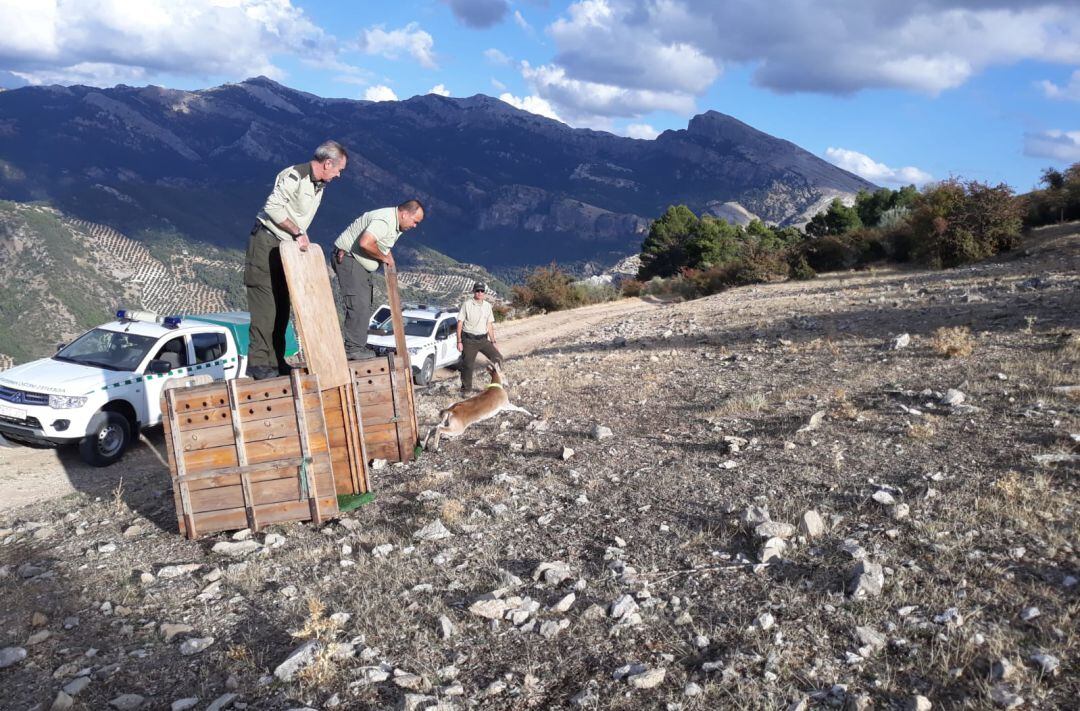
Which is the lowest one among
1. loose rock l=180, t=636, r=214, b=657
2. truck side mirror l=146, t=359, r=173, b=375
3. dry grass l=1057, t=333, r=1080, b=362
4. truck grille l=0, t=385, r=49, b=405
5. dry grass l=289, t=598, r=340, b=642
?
loose rock l=180, t=636, r=214, b=657

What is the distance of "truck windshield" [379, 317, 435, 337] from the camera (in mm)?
16984

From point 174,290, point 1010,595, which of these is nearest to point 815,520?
point 1010,595

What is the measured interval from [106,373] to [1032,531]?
10.1m

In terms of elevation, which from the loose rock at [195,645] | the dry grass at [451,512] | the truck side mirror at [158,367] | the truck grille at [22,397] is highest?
the truck side mirror at [158,367]

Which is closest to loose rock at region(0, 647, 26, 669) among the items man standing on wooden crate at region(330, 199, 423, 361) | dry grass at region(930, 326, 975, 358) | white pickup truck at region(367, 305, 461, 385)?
man standing on wooden crate at region(330, 199, 423, 361)

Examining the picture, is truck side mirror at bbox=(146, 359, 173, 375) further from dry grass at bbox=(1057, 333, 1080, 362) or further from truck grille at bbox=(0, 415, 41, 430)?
dry grass at bbox=(1057, 333, 1080, 362)

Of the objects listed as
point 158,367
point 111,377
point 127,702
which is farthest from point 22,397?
point 127,702

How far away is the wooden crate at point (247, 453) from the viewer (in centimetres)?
533

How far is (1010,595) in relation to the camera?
3.59 meters

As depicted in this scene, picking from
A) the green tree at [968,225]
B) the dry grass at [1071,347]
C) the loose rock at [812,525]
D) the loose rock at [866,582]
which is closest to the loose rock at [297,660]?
the loose rock at [866,582]

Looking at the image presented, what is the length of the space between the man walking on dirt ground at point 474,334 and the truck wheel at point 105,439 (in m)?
4.65

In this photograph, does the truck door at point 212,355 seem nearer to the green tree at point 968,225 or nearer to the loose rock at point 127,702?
the loose rock at point 127,702

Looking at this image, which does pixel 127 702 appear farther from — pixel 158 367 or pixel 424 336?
pixel 424 336

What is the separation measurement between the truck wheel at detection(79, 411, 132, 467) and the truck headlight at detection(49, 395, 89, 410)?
0.27 metres
